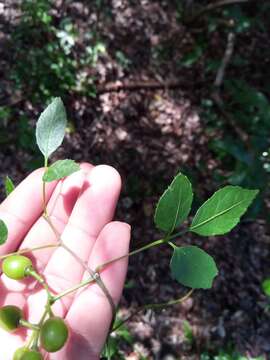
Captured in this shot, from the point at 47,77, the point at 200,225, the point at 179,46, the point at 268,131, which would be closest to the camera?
the point at 200,225

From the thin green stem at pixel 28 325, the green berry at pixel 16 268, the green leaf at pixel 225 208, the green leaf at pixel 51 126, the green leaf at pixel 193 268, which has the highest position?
the green leaf at pixel 51 126

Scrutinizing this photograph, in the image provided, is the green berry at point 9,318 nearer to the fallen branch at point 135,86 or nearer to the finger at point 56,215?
the finger at point 56,215

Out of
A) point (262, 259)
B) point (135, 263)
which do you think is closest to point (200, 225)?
point (135, 263)

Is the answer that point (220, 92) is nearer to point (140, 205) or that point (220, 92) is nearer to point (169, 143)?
point (169, 143)

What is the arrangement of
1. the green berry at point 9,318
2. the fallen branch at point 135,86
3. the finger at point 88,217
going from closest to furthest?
the green berry at point 9,318, the finger at point 88,217, the fallen branch at point 135,86

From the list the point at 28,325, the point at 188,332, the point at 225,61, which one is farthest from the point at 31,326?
the point at 225,61

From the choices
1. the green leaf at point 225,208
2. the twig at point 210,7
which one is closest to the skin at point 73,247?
the green leaf at point 225,208
